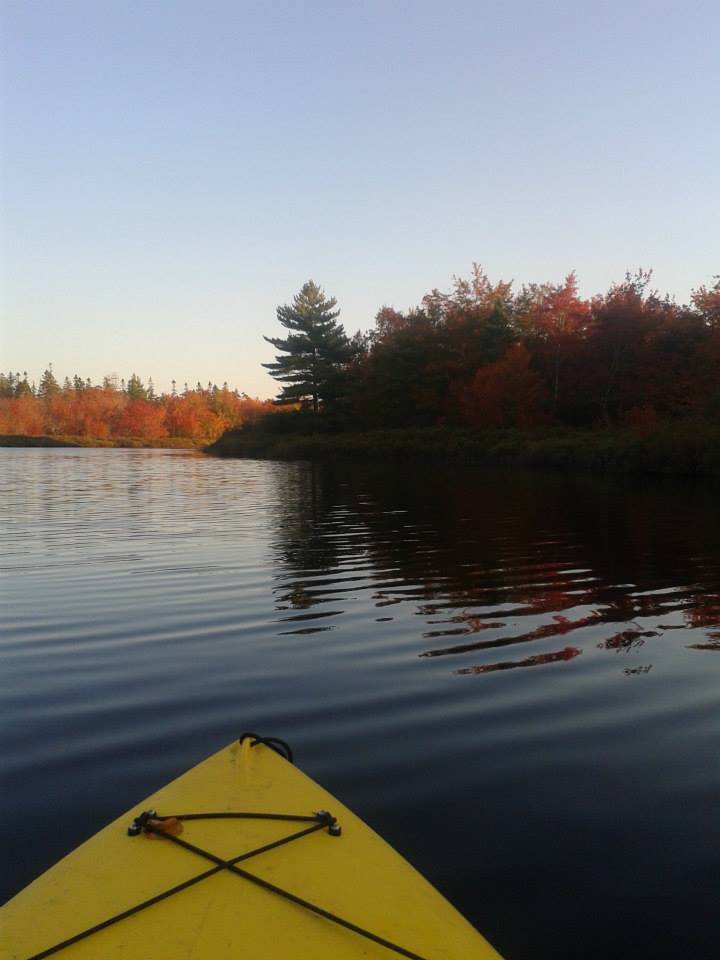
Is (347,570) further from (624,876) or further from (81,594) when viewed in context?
(624,876)

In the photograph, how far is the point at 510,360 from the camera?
47.8 metres

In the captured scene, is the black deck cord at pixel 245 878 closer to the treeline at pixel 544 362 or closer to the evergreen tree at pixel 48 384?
the treeline at pixel 544 362

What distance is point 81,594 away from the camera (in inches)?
342

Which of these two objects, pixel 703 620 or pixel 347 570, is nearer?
pixel 703 620

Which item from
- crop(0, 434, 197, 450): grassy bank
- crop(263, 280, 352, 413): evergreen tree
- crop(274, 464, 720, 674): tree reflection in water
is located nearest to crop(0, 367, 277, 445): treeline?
crop(0, 434, 197, 450): grassy bank

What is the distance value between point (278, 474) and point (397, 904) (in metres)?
32.2

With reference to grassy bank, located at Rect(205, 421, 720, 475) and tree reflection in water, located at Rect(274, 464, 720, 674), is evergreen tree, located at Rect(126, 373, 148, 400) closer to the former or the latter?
grassy bank, located at Rect(205, 421, 720, 475)

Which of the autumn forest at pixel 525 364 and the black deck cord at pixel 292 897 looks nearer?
the black deck cord at pixel 292 897

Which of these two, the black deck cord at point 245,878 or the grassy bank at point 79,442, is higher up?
the grassy bank at point 79,442

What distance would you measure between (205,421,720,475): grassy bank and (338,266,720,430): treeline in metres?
2.54

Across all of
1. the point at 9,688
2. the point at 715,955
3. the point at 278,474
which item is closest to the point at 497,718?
the point at 715,955

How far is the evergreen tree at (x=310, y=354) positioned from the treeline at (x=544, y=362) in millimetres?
3076

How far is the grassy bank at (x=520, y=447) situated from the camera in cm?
3172

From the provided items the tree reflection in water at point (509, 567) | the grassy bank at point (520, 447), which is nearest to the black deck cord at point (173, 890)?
the tree reflection in water at point (509, 567)
